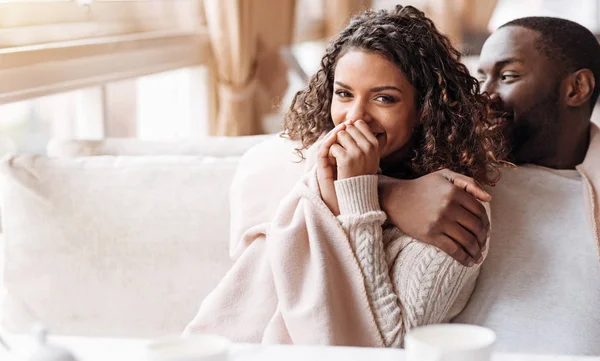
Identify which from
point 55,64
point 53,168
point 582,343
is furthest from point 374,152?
point 55,64

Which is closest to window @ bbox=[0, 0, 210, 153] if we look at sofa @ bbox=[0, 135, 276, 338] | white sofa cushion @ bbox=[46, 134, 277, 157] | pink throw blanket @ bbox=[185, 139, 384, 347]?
white sofa cushion @ bbox=[46, 134, 277, 157]

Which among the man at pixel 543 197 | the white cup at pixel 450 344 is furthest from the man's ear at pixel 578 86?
the white cup at pixel 450 344

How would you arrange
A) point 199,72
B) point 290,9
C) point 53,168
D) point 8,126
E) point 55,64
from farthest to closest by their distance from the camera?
point 290,9
point 199,72
point 8,126
point 55,64
point 53,168

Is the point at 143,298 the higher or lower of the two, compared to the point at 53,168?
lower

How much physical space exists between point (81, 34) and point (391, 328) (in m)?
1.61

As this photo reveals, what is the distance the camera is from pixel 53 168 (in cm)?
189

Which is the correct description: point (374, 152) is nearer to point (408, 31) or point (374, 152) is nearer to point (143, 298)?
point (408, 31)

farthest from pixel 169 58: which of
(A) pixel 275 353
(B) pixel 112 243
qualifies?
(A) pixel 275 353

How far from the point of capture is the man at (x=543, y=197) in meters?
1.59

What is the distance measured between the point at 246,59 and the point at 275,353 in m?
2.50

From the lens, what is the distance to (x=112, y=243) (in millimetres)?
1858

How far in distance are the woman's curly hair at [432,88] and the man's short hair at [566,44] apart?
0.20 m

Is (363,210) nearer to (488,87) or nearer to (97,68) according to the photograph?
(488,87)

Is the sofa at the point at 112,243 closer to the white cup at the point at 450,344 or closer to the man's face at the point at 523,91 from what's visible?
the man's face at the point at 523,91
